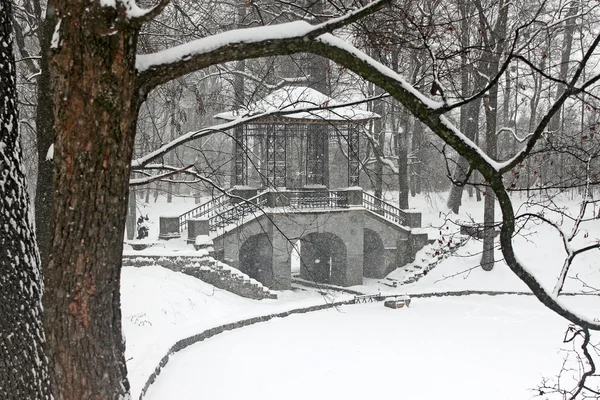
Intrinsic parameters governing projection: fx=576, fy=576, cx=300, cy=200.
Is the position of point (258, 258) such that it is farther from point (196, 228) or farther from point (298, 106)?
point (298, 106)

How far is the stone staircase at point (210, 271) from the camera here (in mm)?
17875

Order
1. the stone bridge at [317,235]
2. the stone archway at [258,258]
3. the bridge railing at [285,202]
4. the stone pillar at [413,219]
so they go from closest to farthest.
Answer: the stone bridge at [317,235]
the bridge railing at [285,202]
the stone archway at [258,258]
the stone pillar at [413,219]

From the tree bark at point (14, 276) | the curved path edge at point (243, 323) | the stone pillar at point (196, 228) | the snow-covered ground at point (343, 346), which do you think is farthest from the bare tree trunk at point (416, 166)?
the tree bark at point (14, 276)

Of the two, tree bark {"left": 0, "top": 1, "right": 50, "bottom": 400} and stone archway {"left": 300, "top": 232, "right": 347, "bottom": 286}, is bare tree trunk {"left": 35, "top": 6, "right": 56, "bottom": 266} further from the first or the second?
stone archway {"left": 300, "top": 232, "right": 347, "bottom": 286}

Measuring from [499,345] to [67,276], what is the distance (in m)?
13.1

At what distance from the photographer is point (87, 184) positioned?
3234 millimetres

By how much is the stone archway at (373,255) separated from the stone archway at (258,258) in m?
5.10

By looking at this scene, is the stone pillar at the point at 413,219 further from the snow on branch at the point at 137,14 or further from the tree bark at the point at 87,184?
the snow on branch at the point at 137,14

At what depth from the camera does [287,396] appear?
10602 mm

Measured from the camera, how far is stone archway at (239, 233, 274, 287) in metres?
23.2

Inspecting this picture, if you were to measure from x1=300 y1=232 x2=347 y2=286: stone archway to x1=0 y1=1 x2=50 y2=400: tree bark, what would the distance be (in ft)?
66.5

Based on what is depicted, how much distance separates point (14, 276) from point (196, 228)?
56.4 ft

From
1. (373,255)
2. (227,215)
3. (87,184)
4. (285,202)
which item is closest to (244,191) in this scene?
(227,215)

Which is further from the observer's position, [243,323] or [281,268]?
[281,268]
